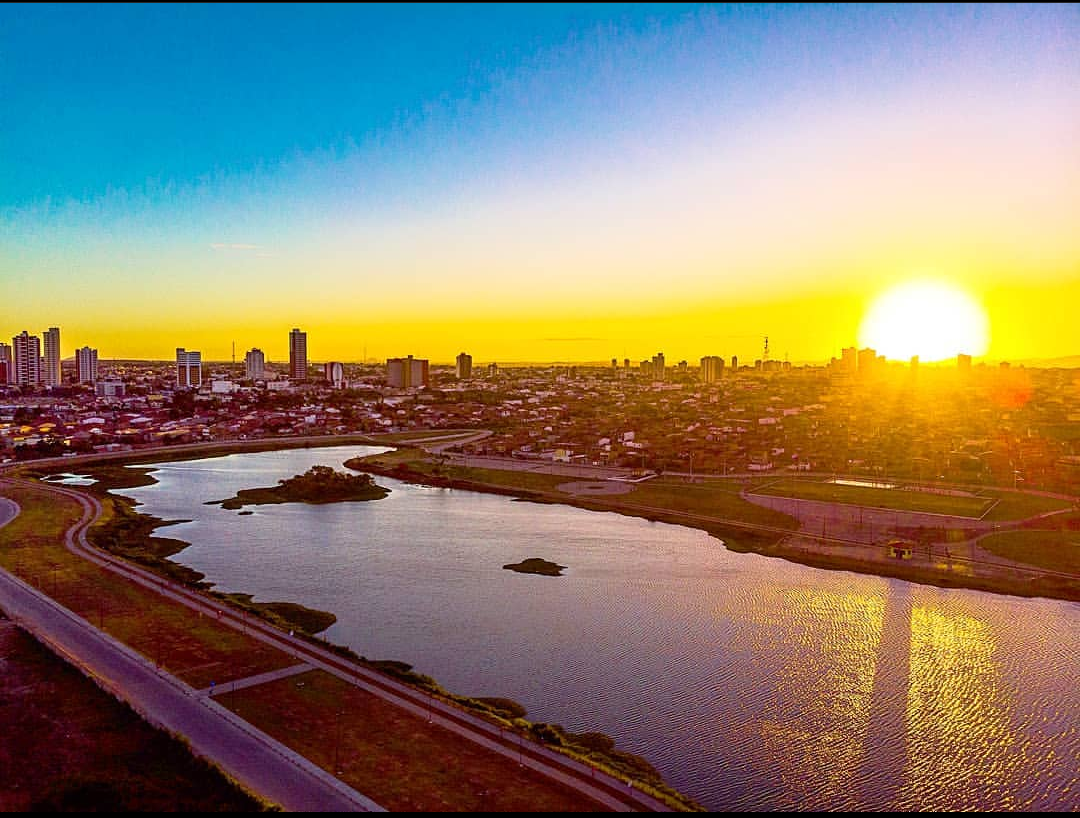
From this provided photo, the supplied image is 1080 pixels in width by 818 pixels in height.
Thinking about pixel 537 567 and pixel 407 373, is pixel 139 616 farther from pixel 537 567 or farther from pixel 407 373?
pixel 407 373

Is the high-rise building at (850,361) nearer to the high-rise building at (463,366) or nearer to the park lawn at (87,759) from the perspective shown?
the high-rise building at (463,366)

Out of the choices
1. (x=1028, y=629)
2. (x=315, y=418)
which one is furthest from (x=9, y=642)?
(x=315, y=418)

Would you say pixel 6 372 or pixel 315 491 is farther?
pixel 6 372

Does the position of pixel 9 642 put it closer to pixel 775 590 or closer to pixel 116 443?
pixel 775 590

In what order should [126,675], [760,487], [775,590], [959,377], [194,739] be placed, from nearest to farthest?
[194,739], [126,675], [775,590], [760,487], [959,377]

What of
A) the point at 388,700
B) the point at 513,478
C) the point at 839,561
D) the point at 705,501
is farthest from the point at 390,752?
the point at 513,478

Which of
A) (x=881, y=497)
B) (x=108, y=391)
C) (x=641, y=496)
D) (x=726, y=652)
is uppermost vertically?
(x=108, y=391)

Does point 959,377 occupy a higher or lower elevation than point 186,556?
higher
